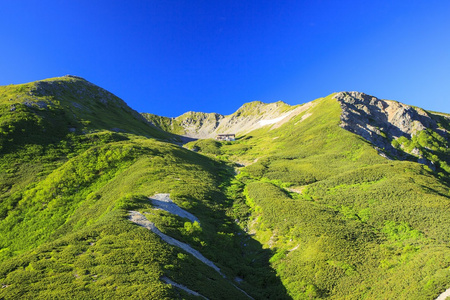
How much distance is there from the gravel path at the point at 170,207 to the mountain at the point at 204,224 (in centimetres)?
34

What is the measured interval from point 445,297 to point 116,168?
2200 inches

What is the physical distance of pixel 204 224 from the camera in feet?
101

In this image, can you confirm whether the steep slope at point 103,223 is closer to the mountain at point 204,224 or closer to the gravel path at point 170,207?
the mountain at point 204,224

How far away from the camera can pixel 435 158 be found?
315 feet

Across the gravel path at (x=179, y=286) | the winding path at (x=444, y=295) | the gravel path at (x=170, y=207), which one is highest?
the gravel path at (x=170, y=207)

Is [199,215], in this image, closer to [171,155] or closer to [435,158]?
[171,155]

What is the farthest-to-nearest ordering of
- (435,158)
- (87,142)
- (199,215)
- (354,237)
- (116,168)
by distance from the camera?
(435,158), (87,142), (116,168), (199,215), (354,237)

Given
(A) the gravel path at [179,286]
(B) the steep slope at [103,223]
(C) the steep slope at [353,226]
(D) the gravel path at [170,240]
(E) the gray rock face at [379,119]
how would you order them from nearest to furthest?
(B) the steep slope at [103,223], (A) the gravel path at [179,286], (C) the steep slope at [353,226], (D) the gravel path at [170,240], (E) the gray rock face at [379,119]

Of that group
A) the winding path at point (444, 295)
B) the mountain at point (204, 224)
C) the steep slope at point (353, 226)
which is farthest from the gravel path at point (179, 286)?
the winding path at point (444, 295)

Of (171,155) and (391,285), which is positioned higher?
(171,155)

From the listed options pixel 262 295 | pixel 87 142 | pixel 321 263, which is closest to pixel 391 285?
pixel 321 263

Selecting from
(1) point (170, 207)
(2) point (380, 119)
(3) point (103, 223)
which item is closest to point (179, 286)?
(3) point (103, 223)

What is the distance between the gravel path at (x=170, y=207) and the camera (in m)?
30.2

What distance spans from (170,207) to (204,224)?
539cm
